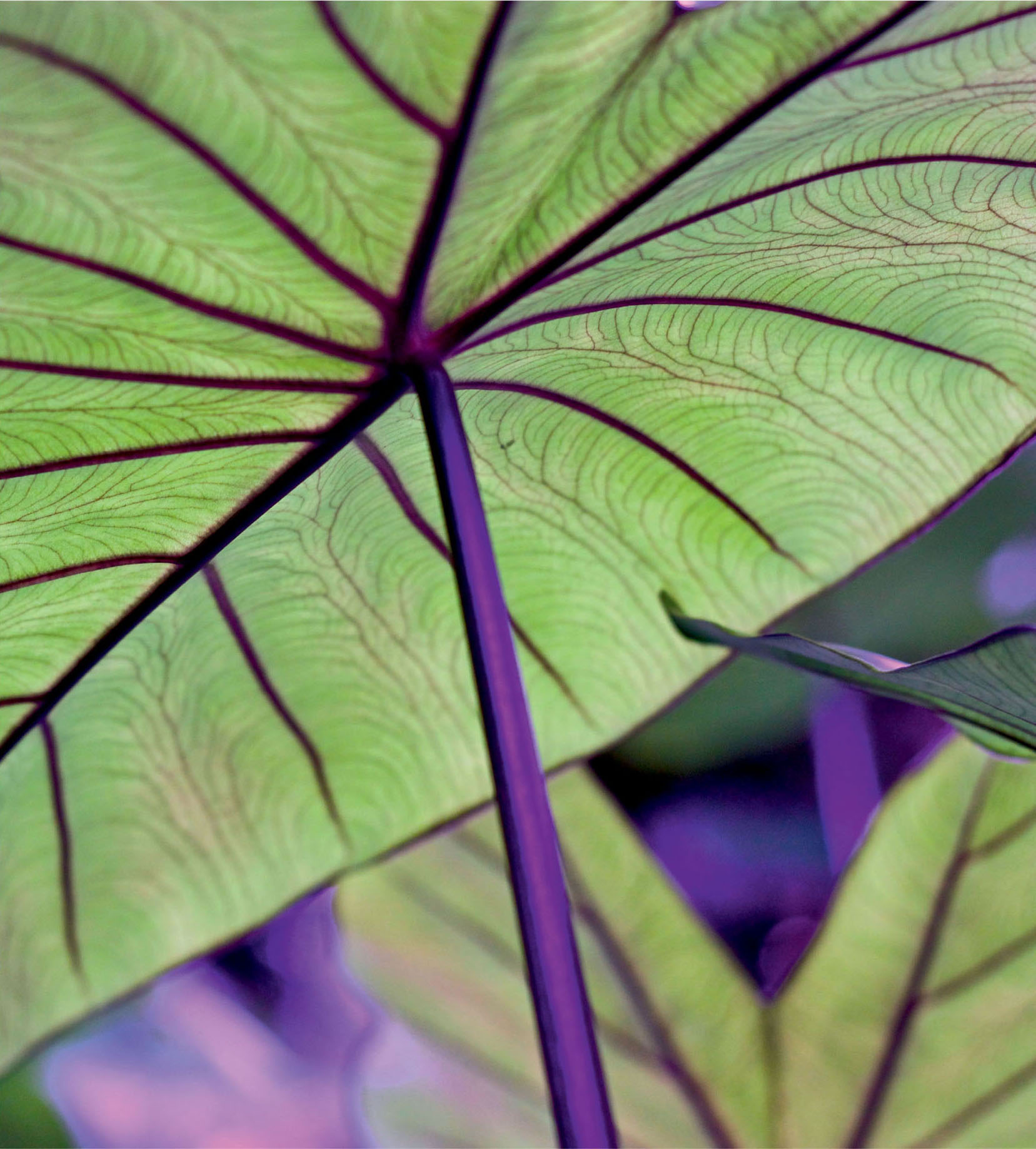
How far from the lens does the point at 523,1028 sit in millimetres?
618

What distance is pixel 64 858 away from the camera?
0.82 meters

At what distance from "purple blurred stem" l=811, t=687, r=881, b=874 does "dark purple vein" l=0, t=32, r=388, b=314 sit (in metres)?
1.34

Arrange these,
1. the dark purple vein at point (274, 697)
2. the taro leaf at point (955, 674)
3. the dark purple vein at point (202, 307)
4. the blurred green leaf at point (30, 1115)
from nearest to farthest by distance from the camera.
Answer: the taro leaf at point (955, 674) < the dark purple vein at point (202, 307) < the dark purple vein at point (274, 697) < the blurred green leaf at point (30, 1115)

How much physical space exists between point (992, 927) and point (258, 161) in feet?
1.84

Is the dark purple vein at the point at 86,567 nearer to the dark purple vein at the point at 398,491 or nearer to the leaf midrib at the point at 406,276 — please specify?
the leaf midrib at the point at 406,276

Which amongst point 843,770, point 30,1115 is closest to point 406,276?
point 30,1115

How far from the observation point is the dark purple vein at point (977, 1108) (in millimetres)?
588

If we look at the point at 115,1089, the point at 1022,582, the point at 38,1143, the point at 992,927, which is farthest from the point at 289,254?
the point at 1022,582

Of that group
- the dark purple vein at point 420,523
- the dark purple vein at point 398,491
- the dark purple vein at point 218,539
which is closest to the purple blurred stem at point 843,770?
the dark purple vein at point 420,523

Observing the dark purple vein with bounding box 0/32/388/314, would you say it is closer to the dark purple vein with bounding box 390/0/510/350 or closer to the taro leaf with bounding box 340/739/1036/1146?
the dark purple vein with bounding box 390/0/510/350

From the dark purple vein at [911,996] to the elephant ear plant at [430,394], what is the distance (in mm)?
195

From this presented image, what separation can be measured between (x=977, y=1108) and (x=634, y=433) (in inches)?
17.6

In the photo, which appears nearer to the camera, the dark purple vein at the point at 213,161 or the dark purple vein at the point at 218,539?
the dark purple vein at the point at 213,161

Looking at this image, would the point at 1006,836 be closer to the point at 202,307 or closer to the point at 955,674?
the point at 955,674
